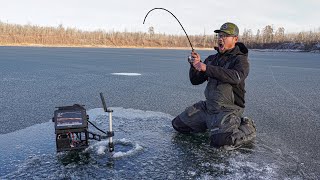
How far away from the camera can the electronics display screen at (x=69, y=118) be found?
12.2 ft

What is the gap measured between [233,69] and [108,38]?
286ft

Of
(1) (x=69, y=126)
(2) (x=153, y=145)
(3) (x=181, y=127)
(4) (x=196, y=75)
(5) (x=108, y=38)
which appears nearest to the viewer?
(1) (x=69, y=126)

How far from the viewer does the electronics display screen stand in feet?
12.2

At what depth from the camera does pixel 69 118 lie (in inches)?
147

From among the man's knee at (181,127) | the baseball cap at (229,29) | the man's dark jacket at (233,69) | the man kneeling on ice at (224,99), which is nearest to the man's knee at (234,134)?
the man kneeling on ice at (224,99)

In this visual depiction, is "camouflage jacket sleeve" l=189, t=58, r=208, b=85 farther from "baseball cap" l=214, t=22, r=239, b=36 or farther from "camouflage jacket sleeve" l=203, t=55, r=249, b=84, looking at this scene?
"baseball cap" l=214, t=22, r=239, b=36

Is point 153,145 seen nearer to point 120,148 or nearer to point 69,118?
point 120,148

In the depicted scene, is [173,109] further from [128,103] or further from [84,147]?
[84,147]

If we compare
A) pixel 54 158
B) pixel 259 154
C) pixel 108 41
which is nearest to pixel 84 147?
pixel 54 158

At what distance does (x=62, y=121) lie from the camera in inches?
146

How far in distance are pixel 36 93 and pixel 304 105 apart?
6.21 meters

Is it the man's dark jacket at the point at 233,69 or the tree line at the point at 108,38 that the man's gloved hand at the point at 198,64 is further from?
the tree line at the point at 108,38

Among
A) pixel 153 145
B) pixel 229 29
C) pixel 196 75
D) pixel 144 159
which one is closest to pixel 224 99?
pixel 196 75

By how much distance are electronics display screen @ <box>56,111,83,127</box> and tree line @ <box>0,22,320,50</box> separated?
67.8 m
